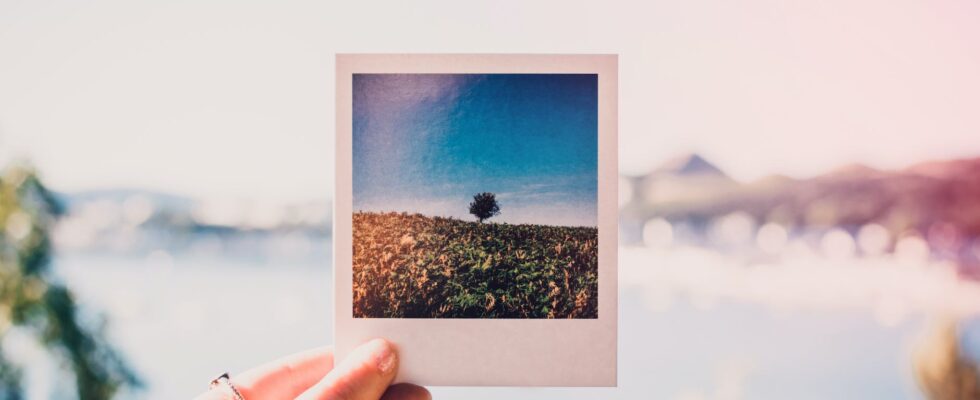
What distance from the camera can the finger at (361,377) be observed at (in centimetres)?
118

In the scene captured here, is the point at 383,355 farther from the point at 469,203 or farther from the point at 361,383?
the point at 469,203

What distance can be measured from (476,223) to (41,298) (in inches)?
142

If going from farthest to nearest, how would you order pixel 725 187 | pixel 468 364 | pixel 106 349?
1. pixel 106 349
2. pixel 725 187
3. pixel 468 364

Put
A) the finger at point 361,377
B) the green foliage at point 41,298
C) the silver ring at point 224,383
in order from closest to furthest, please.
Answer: the finger at point 361,377
the silver ring at point 224,383
the green foliage at point 41,298

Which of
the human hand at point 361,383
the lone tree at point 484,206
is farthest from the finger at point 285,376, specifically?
the lone tree at point 484,206

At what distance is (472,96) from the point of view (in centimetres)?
124

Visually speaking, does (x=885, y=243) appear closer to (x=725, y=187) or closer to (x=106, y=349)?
(x=725, y=187)

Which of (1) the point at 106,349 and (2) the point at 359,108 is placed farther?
(1) the point at 106,349

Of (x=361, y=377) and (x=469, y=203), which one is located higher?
(x=469, y=203)

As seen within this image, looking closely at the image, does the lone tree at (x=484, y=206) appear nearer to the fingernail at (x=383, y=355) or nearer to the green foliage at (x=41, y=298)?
the fingernail at (x=383, y=355)

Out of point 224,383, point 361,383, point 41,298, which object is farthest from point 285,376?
point 41,298

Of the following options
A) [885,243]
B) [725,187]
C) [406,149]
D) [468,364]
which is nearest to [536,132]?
[406,149]

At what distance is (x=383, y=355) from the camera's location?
1.20 m

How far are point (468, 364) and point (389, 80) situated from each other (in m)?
0.49
